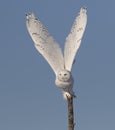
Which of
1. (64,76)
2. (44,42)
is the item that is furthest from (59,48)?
(64,76)

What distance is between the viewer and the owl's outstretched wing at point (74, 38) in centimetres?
1962

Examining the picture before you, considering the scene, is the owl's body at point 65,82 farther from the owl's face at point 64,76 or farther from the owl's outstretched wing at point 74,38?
the owl's outstretched wing at point 74,38

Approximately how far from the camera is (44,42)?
20219 mm

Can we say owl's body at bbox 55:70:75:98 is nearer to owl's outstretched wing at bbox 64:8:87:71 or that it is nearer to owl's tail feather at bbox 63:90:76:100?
owl's tail feather at bbox 63:90:76:100

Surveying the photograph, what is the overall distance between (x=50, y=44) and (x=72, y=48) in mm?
1072

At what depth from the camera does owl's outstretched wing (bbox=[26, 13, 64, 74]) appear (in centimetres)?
2006

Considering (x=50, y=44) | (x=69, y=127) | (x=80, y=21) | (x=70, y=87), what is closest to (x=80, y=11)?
(x=80, y=21)

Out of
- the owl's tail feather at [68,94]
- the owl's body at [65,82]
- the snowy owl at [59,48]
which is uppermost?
the snowy owl at [59,48]

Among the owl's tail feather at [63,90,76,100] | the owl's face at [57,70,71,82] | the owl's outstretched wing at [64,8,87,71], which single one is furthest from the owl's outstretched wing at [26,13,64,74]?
the owl's tail feather at [63,90,76,100]

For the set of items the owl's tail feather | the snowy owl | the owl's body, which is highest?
the snowy owl

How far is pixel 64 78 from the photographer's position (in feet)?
64.1

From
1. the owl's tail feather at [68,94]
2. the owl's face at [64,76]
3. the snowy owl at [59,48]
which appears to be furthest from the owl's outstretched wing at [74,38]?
the owl's tail feather at [68,94]

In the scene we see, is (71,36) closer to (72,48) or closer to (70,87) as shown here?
(72,48)

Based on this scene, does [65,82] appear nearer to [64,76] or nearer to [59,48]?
[64,76]
